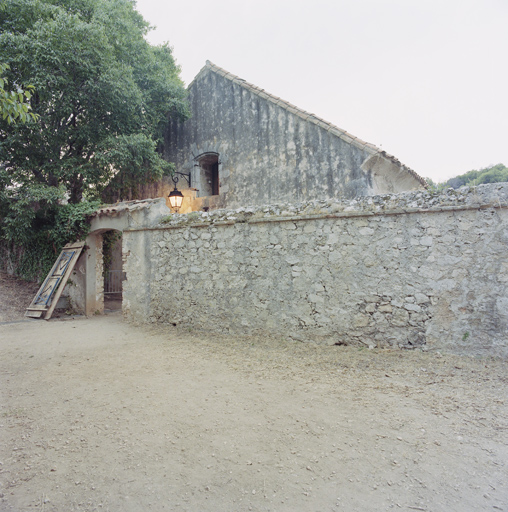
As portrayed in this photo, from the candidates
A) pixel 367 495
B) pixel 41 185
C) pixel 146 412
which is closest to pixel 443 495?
pixel 367 495

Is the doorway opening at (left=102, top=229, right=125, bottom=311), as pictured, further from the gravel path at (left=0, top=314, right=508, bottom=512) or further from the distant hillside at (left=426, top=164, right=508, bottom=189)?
the distant hillside at (left=426, top=164, right=508, bottom=189)

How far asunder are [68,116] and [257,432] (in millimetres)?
9987

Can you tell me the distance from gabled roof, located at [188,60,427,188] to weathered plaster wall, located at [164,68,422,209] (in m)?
0.04

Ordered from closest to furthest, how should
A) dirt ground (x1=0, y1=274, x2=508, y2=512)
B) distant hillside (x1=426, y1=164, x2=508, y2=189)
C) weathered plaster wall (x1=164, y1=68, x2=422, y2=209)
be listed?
dirt ground (x1=0, y1=274, x2=508, y2=512), weathered plaster wall (x1=164, y1=68, x2=422, y2=209), distant hillside (x1=426, y1=164, x2=508, y2=189)

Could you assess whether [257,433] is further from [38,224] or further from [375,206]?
[38,224]

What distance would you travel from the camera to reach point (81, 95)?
8.45 meters

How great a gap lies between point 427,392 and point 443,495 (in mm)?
1510

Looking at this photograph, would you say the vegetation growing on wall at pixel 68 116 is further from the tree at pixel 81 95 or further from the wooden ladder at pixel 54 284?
the wooden ladder at pixel 54 284

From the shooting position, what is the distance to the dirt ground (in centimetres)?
184

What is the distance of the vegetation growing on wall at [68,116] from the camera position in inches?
304

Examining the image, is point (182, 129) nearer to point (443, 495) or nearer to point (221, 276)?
point (221, 276)

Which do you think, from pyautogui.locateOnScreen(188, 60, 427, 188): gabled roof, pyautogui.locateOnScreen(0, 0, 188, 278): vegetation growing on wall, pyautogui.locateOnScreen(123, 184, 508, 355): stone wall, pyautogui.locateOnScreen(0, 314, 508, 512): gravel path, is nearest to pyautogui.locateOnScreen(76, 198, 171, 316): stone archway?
pyautogui.locateOnScreen(0, 0, 188, 278): vegetation growing on wall

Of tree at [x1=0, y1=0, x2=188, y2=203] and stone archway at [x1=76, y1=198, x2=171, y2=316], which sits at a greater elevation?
tree at [x1=0, y1=0, x2=188, y2=203]

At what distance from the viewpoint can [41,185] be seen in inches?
314
